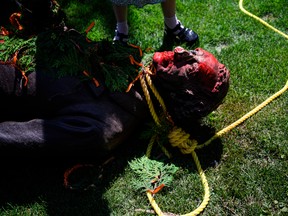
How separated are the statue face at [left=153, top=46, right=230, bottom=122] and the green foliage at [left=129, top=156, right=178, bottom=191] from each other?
0.38 metres

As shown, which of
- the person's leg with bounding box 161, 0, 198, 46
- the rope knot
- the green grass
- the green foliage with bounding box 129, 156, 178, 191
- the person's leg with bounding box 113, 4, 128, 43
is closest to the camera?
the green grass

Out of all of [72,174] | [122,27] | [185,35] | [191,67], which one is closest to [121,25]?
[122,27]

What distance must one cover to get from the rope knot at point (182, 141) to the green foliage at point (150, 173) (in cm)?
15

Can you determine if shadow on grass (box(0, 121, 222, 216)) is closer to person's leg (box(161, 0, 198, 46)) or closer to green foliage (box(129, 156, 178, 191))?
green foliage (box(129, 156, 178, 191))

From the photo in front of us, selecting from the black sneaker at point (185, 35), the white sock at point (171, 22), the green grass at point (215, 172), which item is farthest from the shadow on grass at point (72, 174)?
the white sock at point (171, 22)

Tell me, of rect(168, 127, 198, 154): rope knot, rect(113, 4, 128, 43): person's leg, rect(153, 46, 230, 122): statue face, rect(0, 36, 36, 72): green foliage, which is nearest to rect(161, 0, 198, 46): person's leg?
rect(113, 4, 128, 43): person's leg

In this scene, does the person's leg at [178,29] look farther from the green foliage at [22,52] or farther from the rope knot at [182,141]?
the green foliage at [22,52]

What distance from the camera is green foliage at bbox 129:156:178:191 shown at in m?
2.50

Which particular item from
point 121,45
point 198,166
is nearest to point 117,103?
point 121,45

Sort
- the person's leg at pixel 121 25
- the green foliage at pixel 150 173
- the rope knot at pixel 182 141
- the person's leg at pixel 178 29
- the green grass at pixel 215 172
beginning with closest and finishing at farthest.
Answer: the green grass at pixel 215 172 < the green foliage at pixel 150 173 < the rope knot at pixel 182 141 < the person's leg at pixel 121 25 < the person's leg at pixel 178 29

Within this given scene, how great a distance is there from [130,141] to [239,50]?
56.9 inches

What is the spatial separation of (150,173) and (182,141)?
314 mm

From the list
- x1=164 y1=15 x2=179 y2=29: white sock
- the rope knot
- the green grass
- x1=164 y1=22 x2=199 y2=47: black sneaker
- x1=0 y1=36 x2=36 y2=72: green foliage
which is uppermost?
x1=0 y1=36 x2=36 y2=72: green foliage

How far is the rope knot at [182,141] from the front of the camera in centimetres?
263
